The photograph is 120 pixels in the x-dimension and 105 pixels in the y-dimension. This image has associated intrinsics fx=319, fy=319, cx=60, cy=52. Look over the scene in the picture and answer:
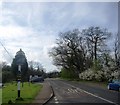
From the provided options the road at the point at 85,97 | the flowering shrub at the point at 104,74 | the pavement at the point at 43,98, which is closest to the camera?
the pavement at the point at 43,98

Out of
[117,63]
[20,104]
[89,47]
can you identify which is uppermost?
[89,47]

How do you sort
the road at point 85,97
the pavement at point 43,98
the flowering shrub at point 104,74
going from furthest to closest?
the flowering shrub at point 104,74
the road at point 85,97
the pavement at point 43,98

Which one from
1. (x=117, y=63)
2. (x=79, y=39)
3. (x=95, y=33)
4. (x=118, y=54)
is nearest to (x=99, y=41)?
(x=95, y=33)

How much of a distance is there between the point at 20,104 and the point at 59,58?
3079 inches

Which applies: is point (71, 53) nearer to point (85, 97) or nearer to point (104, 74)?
point (104, 74)

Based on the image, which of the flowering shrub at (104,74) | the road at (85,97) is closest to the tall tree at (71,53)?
the flowering shrub at (104,74)

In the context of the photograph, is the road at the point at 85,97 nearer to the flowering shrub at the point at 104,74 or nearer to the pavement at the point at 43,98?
the pavement at the point at 43,98

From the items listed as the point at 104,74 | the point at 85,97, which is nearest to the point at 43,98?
the point at 85,97

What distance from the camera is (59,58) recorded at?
3856 inches

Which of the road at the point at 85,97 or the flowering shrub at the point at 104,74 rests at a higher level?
the flowering shrub at the point at 104,74

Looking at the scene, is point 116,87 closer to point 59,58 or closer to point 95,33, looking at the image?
point 95,33

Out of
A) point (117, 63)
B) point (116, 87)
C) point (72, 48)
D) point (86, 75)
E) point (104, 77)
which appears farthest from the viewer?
point (72, 48)

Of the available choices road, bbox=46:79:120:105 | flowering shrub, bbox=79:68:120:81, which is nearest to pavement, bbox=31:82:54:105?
road, bbox=46:79:120:105

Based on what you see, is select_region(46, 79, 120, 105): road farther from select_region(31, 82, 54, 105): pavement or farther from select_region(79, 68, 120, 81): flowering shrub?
select_region(79, 68, 120, 81): flowering shrub
